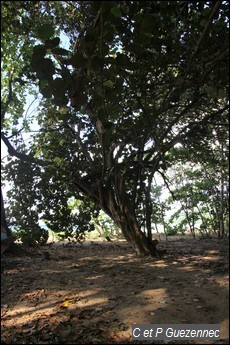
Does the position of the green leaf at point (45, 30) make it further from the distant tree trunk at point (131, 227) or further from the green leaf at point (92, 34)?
the distant tree trunk at point (131, 227)

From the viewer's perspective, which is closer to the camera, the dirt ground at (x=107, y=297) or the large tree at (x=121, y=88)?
the large tree at (x=121, y=88)

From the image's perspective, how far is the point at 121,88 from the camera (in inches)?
78.9

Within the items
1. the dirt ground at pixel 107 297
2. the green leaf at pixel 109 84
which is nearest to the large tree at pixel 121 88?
the green leaf at pixel 109 84

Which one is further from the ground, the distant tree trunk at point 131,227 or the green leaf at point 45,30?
the green leaf at point 45,30

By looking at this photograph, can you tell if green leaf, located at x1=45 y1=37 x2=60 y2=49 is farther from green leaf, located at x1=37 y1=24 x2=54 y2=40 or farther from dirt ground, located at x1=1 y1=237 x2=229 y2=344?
dirt ground, located at x1=1 y1=237 x2=229 y2=344

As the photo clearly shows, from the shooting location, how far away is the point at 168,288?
3.70 meters

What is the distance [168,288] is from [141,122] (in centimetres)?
264

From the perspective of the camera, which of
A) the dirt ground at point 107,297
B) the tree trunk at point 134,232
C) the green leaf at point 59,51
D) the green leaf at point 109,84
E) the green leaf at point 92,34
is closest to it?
the green leaf at point 92,34

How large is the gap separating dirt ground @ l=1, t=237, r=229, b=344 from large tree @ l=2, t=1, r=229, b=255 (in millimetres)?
1150

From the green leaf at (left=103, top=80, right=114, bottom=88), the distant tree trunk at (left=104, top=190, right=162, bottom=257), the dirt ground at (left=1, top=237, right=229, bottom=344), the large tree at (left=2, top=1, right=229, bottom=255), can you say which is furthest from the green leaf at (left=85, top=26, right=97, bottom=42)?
the distant tree trunk at (left=104, top=190, right=162, bottom=257)

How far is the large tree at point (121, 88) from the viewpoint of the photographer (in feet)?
5.59

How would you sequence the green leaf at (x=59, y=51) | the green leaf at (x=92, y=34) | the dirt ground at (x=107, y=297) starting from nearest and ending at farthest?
1. the green leaf at (x=92, y=34)
2. the green leaf at (x=59, y=51)
3. the dirt ground at (x=107, y=297)

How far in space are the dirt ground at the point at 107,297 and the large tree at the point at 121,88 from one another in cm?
115

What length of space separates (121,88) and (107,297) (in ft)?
8.95
